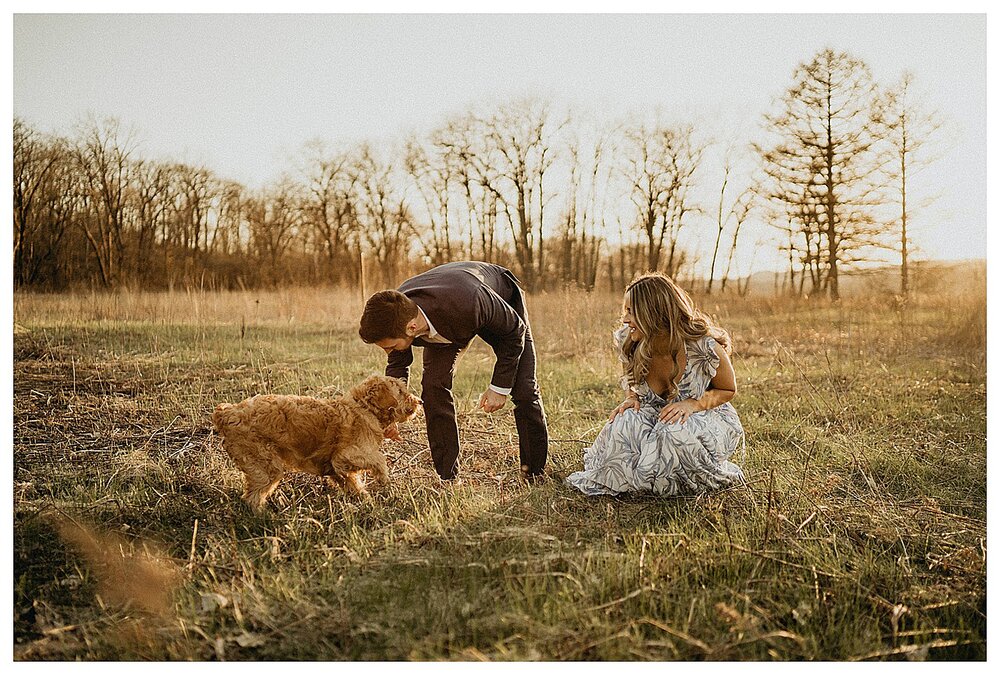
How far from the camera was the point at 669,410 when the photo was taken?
3.94 m

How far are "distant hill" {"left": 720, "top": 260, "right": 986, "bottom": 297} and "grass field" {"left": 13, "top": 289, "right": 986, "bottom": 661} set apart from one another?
3241 millimetres

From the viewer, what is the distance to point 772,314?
10.9 m

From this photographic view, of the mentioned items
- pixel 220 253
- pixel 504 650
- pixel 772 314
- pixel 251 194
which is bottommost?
pixel 504 650

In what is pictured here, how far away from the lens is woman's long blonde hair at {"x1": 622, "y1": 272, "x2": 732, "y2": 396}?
155 inches

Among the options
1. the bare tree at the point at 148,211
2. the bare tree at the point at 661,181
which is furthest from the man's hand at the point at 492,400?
the bare tree at the point at 661,181

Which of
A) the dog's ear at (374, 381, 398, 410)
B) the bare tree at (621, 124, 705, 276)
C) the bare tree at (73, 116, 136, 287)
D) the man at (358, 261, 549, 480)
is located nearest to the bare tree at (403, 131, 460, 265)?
the bare tree at (621, 124, 705, 276)

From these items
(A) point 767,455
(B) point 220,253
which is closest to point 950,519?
(A) point 767,455

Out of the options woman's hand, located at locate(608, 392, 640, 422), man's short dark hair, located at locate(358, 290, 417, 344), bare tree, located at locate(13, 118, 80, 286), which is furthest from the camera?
bare tree, located at locate(13, 118, 80, 286)

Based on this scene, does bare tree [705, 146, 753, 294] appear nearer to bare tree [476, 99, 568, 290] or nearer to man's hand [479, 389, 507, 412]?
bare tree [476, 99, 568, 290]

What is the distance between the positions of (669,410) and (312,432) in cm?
188

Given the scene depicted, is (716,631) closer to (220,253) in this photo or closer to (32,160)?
(32,160)

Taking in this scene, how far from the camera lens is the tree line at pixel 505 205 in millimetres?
9789

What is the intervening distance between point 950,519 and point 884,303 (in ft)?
22.4
